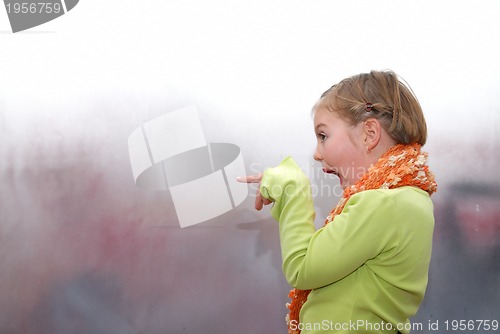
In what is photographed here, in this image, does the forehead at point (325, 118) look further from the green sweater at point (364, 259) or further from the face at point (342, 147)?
the green sweater at point (364, 259)

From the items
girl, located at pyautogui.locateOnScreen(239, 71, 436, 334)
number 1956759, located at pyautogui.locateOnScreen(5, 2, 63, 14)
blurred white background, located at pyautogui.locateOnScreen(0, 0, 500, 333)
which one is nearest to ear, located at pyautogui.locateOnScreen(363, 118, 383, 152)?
girl, located at pyautogui.locateOnScreen(239, 71, 436, 334)

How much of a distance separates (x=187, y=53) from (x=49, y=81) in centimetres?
40

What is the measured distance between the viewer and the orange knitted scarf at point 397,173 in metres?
0.92

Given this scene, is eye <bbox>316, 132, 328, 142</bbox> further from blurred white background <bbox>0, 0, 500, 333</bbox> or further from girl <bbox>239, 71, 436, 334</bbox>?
blurred white background <bbox>0, 0, 500, 333</bbox>

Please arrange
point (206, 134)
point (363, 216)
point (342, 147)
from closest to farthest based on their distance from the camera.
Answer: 1. point (363, 216)
2. point (342, 147)
3. point (206, 134)

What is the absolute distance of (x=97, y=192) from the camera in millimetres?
1594

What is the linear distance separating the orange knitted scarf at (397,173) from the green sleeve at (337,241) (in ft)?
0.12

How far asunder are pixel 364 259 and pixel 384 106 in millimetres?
265

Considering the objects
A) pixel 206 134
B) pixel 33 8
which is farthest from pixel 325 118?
pixel 33 8

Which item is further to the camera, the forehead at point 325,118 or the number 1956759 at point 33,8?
the number 1956759 at point 33,8

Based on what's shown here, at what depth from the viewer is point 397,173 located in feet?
3.04

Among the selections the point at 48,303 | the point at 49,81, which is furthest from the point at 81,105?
the point at 48,303

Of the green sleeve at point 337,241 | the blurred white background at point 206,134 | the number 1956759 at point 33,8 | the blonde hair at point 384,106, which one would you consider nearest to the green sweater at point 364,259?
the green sleeve at point 337,241

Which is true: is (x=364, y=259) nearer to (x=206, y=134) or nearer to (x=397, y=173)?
(x=397, y=173)
